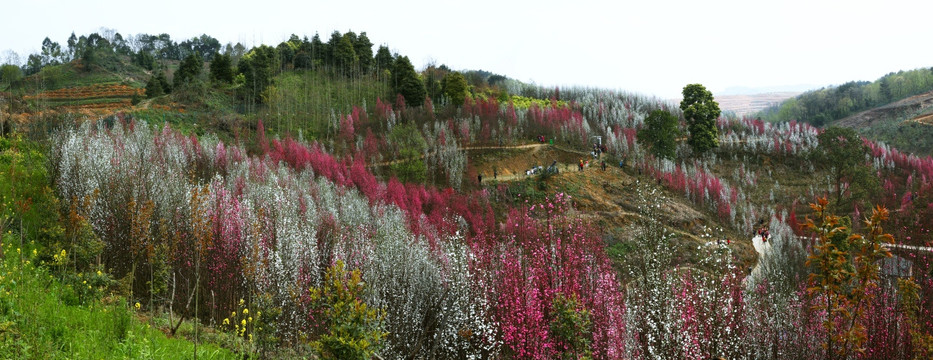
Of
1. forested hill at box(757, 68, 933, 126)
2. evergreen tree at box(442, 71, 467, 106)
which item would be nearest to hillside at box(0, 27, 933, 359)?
evergreen tree at box(442, 71, 467, 106)

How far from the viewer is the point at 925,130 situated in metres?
76.8

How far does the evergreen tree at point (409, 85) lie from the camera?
49938mm

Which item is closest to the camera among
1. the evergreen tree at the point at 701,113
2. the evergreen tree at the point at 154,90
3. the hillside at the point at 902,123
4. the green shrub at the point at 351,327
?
the green shrub at the point at 351,327

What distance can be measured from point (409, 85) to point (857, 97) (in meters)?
106

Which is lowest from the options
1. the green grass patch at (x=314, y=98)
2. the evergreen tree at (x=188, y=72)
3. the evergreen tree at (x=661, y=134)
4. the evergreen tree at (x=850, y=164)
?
the evergreen tree at (x=850, y=164)

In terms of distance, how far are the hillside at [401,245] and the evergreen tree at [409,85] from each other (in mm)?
2151

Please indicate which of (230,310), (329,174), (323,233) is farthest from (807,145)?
(230,310)

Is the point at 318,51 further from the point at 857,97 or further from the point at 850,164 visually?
the point at 857,97

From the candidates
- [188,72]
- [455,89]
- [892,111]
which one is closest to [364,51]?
[455,89]

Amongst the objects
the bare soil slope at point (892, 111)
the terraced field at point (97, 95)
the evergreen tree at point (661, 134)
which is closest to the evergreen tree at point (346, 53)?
the terraced field at point (97, 95)

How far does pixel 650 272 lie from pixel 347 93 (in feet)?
148

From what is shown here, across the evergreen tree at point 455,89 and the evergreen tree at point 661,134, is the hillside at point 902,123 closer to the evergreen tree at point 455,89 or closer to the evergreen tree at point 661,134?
the evergreen tree at point 661,134

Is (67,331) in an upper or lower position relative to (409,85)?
lower

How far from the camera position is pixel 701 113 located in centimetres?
5081
